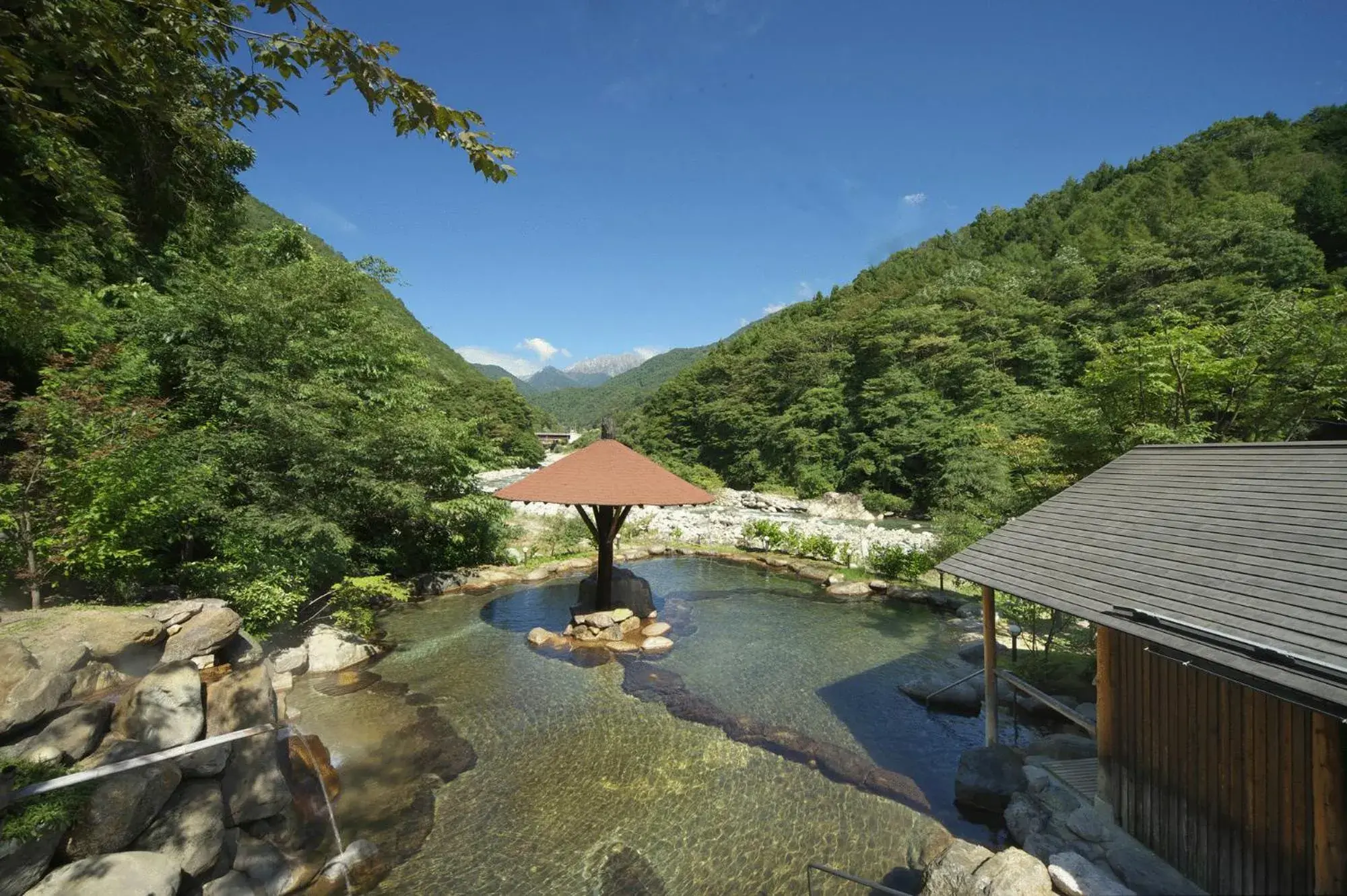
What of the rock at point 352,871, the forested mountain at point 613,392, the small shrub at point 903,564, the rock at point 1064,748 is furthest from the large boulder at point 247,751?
the forested mountain at point 613,392

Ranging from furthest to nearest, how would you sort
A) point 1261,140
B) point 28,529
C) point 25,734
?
1. point 1261,140
2. point 28,529
3. point 25,734

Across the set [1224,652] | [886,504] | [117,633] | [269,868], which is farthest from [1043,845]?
[886,504]

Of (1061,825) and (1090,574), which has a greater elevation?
(1090,574)

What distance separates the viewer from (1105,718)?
14.6 ft

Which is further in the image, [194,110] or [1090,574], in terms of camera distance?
[1090,574]

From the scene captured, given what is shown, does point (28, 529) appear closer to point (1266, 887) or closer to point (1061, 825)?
point (1061, 825)

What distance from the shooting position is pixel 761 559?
15.9 m

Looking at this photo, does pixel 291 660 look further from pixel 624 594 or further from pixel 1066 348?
pixel 1066 348

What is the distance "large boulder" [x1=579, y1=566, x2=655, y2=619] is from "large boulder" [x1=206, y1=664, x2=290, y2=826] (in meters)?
6.01

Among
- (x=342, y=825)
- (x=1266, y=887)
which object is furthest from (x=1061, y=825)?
(x=342, y=825)

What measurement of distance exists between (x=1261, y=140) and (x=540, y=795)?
65.6 m

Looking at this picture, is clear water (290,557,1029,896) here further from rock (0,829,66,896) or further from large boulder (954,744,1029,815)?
rock (0,829,66,896)

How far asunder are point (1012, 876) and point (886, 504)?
83.9 feet

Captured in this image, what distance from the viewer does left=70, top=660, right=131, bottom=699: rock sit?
4.16 meters
